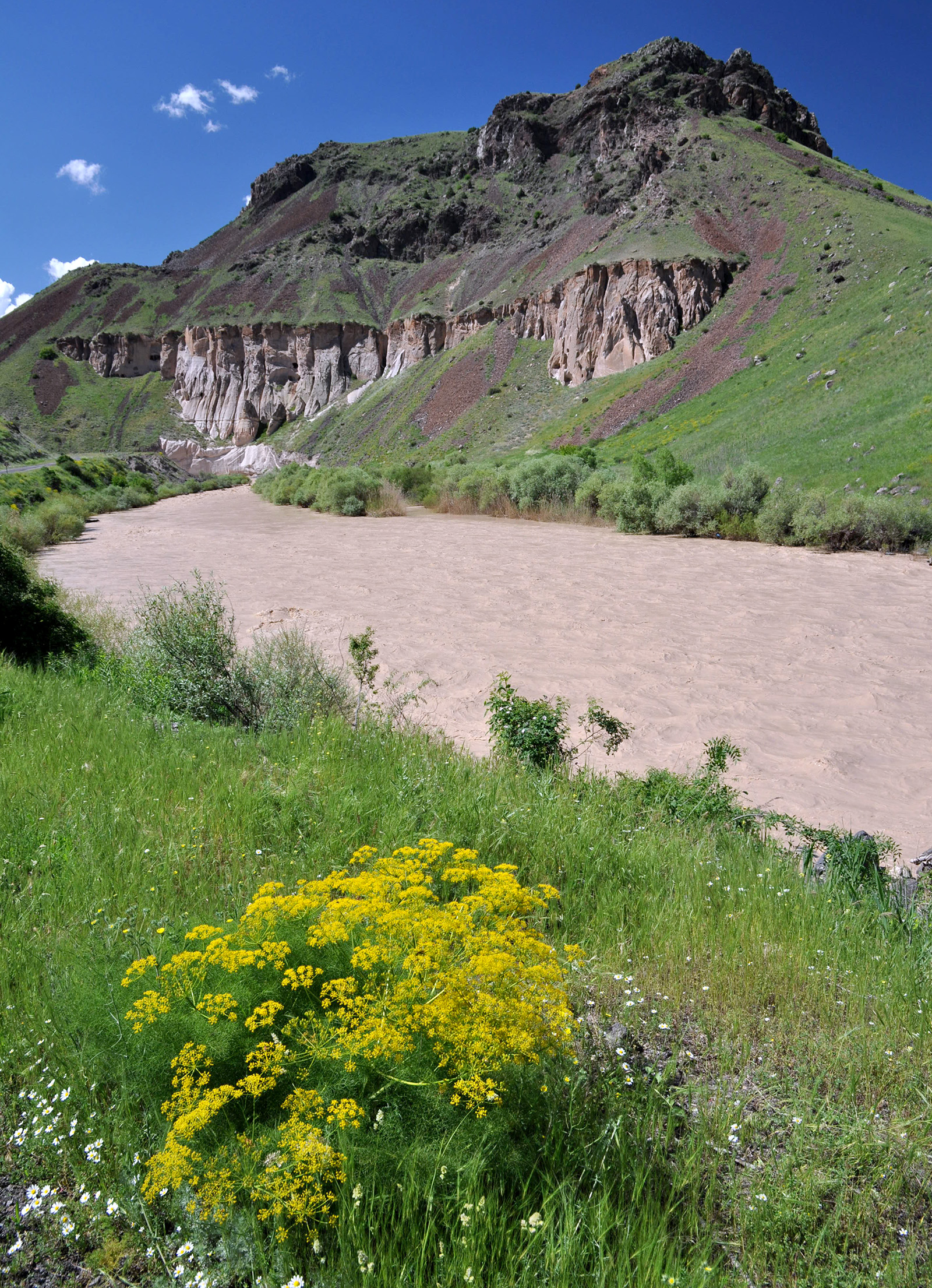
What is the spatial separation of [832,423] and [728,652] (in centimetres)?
2084

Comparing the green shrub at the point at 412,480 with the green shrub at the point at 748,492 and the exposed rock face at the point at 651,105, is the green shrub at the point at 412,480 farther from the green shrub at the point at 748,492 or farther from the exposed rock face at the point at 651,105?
the exposed rock face at the point at 651,105

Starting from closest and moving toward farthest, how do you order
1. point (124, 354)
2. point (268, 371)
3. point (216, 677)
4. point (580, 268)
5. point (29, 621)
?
point (216, 677) → point (29, 621) → point (580, 268) → point (268, 371) → point (124, 354)

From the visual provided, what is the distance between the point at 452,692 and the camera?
904cm

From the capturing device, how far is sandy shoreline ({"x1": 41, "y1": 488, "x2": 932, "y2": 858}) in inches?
288

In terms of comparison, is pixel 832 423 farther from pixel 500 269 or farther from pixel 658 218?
pixel 500 269

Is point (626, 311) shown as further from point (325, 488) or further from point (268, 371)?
point (268, 371)

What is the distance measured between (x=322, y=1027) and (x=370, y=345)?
346 ft

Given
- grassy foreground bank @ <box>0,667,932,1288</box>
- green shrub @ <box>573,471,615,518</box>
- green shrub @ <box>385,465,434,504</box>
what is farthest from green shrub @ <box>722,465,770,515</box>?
grassy foreground bank @ <box>0,667,932,1288</box>

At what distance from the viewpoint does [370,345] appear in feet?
320

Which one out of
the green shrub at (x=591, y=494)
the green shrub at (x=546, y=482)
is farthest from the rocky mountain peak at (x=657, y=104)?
the green shrub at (x=591, y=494)

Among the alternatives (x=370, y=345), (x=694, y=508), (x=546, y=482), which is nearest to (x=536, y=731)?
(x=694, y=508)

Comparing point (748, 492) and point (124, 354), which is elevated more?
point (124, 354)

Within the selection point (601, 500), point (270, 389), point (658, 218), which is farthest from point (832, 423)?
point (270, 389)

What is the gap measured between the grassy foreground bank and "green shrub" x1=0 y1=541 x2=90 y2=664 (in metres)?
3.64
